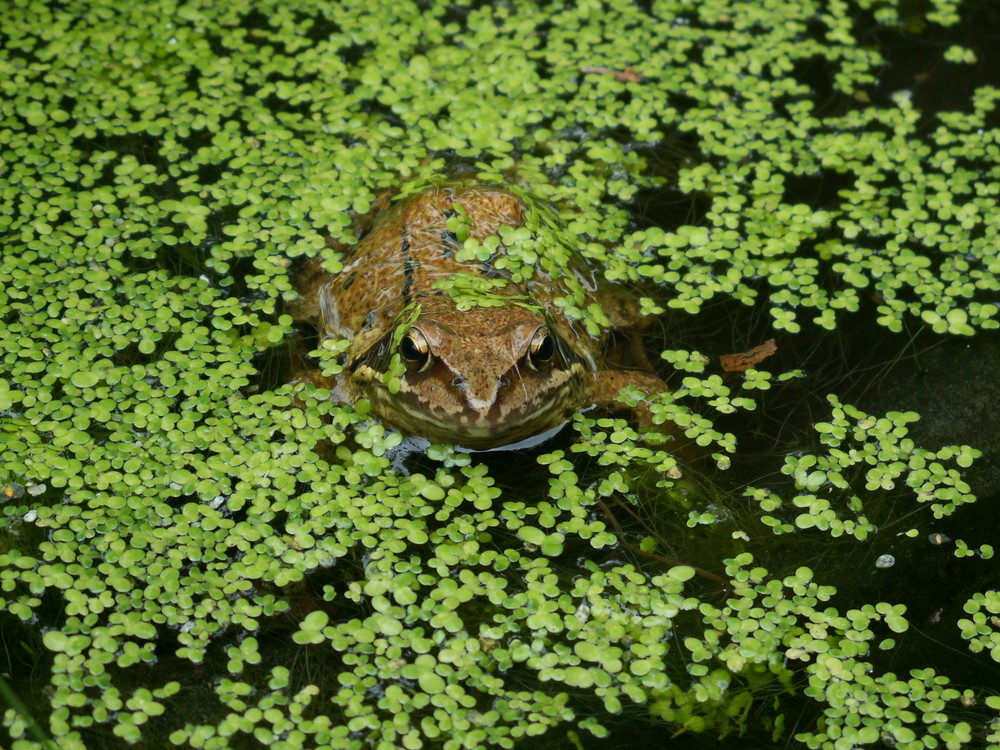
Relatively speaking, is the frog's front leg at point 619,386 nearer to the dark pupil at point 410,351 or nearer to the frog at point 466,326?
the frog at point 466,326

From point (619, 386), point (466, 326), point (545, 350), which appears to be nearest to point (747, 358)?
point (619, 386)

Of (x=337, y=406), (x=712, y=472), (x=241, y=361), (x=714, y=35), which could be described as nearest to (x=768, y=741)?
(x=712, y=472)

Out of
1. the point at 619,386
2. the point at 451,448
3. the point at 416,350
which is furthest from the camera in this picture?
the point at 619,386

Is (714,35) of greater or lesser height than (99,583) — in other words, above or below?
above

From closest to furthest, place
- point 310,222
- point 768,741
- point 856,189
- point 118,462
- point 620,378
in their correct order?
point 768,741
point 118,462
point 620,378
point 310,222
point 856,189

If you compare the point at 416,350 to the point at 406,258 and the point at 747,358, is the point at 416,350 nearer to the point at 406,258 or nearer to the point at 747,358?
the point at 406,258

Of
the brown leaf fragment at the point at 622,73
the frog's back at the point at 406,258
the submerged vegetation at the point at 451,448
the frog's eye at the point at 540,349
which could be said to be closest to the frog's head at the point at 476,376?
the frog's eye at the point at 540,349

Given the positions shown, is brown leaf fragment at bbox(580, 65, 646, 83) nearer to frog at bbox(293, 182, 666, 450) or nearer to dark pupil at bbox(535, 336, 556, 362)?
frog at bbox(293, 182, 666, 450)

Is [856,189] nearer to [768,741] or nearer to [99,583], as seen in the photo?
[768,741]
